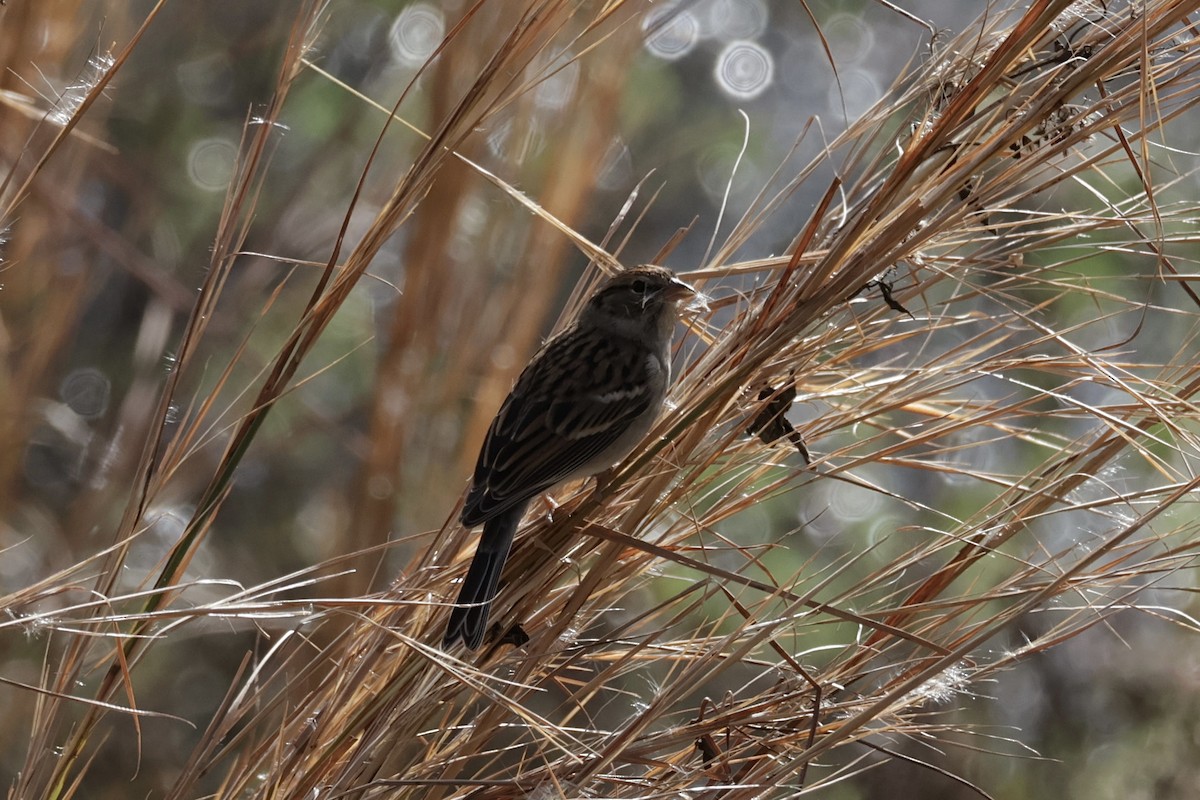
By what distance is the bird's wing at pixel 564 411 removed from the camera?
2516mm

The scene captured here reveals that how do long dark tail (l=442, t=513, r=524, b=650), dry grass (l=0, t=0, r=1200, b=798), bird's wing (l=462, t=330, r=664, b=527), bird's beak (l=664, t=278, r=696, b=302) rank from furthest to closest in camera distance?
bird's beak (l=664, t=278, r=696, b=302) → bird's wing (l=462, t=330, r=664, b=527) → long dark tail (l=442, t=513, r=524, b=650) → dry grass (l=0, t=0, r=1200, b=798)

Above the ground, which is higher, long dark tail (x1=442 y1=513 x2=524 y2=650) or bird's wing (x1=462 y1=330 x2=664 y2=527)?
bird's wing (x1=462 y1=330 x2=664 y2=527)

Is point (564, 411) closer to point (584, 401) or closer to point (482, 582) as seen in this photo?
point (584, 401)

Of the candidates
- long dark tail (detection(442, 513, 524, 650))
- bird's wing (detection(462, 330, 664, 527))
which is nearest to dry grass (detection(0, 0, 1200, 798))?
long dark tail (detection(442, 513, 524, 650))

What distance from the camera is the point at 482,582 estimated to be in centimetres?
198

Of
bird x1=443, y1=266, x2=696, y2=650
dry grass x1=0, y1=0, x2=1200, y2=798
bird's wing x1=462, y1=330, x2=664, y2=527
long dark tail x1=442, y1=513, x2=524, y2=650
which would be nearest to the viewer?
dry grass x1=0, y1=0, x2=1200, y2=798

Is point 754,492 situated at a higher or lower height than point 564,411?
higher

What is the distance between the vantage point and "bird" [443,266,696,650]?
240 centimetres

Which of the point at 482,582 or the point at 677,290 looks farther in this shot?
the point at 677,290

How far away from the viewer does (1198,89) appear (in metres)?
1.79

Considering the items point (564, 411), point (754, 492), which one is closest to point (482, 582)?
point (754, 492)

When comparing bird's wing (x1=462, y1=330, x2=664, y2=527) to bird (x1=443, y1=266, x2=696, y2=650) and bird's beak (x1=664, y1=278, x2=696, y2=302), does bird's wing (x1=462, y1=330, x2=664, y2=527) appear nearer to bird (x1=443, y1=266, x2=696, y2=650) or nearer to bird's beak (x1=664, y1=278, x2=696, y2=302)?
bird (x1=443, y1=266, x2=696, y2=650)

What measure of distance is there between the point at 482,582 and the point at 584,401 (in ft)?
2.97

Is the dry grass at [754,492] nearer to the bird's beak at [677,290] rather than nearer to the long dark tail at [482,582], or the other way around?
the long dark tail at [482,582]
